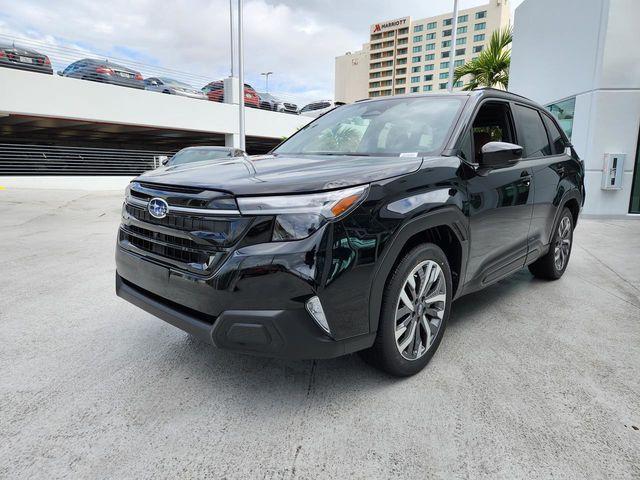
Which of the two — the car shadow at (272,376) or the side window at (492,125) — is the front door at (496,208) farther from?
the car shadow at (272,376)

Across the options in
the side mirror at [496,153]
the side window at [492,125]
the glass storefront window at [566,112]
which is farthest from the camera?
the glass storefront window at [566,112]

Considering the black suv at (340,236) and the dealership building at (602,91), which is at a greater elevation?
the dealership building at (602,91)

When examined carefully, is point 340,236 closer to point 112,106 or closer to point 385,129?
point 385,129

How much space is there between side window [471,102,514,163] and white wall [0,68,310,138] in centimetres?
1744

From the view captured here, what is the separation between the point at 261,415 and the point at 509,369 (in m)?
1.56

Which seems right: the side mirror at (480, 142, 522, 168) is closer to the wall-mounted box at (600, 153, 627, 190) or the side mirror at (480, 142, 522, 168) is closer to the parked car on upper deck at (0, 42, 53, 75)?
the wall-mounted box at (600, 153, 627, 190)

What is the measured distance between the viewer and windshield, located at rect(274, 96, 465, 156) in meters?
2.88

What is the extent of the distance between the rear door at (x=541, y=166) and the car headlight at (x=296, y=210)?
230cm

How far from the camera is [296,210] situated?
198 cm

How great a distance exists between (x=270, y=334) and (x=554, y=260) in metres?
3.65

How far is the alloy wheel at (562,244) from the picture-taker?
14.7 feet

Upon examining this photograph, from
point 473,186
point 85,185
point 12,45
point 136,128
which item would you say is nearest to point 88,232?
point 473,186

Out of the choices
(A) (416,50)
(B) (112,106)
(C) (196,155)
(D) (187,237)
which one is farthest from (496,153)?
(A) (416,50)

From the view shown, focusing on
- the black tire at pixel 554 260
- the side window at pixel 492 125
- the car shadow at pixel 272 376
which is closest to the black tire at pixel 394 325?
the car shadow at pixel 272 376
